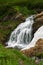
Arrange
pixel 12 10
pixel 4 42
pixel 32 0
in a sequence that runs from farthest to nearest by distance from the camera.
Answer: pixel 32 0 < pixel 12 10 < pixel 4 42

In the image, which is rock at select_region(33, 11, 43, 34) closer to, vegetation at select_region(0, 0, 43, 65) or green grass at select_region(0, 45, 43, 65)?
vegetation at select_region(0, 0, 43, 65)

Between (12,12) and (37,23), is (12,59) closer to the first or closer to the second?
(37,23)

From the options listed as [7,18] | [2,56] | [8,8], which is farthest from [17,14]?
[2,56]

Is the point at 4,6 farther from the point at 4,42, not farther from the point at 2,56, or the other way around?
the point at 2,56

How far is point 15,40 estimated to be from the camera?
175ft

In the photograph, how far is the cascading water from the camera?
50534mm

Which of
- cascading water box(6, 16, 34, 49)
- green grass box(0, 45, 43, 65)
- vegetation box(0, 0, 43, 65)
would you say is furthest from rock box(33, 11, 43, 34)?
green grass box(0, 45, 43, 65)

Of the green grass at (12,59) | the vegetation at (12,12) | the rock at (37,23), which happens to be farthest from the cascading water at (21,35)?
the green grass at (12,59)

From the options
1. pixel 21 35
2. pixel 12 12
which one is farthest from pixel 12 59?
pixel 12 12

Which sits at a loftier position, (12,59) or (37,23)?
(37,23)

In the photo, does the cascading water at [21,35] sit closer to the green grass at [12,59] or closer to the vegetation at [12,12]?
the vegetation at [12,12]

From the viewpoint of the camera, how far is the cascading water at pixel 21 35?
166 feet

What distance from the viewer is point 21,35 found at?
52562mm

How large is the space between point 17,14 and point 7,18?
7.84 feet
